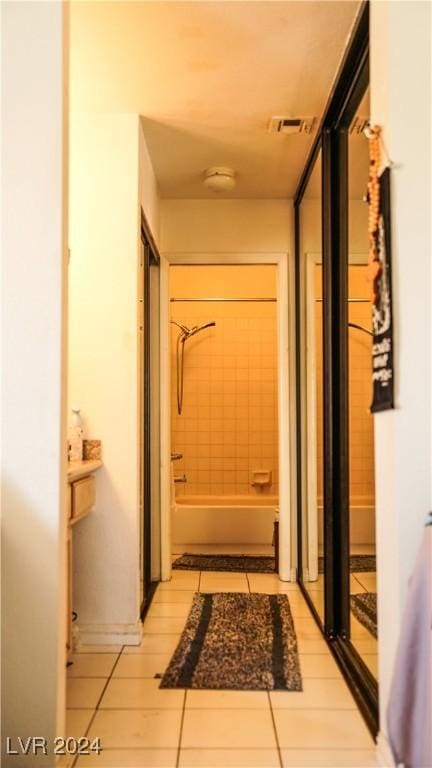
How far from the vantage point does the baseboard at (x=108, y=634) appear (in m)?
2.61

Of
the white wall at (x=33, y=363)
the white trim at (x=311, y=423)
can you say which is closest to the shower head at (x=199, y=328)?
the white trim at (x=311, y=423)

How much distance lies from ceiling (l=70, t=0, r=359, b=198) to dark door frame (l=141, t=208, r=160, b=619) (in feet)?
1.72

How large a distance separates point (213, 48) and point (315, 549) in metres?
2.57

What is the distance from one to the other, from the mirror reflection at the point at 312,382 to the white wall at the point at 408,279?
55.2 inches

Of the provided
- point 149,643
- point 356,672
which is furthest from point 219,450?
point 356,672

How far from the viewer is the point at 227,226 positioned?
375 centimetres

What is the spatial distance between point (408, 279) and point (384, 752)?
136cm

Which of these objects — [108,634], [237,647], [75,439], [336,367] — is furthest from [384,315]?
[108,634]

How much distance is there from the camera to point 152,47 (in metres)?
2.19

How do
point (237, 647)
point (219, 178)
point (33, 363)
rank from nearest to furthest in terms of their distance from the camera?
point (33, 363)
point (237, 647)
point (219, 178)

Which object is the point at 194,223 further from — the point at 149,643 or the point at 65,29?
the point at 149,643

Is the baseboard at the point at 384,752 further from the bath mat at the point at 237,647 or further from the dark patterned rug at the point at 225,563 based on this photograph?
the dark patterned rug at the point at 225,563

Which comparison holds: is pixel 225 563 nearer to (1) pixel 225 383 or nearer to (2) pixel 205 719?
(1) pixel 225 383

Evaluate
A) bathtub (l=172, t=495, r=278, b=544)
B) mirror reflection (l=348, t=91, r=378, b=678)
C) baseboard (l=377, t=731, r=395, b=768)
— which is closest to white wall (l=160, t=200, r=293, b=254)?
mirror reflection (l=348, t=91, r=378, b=678)
